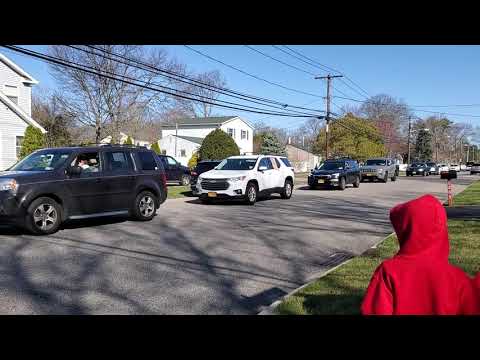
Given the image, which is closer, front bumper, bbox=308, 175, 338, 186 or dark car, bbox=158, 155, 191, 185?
dark car, bbox=158, 155, 191, 185

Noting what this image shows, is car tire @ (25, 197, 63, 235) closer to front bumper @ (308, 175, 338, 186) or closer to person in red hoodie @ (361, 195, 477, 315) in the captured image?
person in red hoodie @ (361, 195, 477, 315)

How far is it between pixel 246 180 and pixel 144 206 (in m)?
5.24

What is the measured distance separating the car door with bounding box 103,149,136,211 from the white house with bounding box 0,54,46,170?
1933 cm

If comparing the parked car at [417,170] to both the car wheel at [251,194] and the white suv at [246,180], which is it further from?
the car wheel at [251,194]

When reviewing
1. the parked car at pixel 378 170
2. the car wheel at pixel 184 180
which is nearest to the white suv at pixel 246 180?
the car wheel at pixel 184 180

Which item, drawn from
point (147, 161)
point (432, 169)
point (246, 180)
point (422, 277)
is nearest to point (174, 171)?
point (246, 180)

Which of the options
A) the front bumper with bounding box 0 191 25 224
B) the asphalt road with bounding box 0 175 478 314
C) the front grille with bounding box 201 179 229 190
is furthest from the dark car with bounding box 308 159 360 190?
the front bumper with bounding box 0 191 25 224

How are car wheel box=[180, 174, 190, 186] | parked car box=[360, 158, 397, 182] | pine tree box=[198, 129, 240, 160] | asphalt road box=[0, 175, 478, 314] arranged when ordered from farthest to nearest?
1. pine tree box=[198, 129, 240, 160]
2. parked car box=[360, 158, 397, 182]
3. car wheel box=[180, 174, 190, 186]
4. asphalt road box=[0, 175, 478, 314]

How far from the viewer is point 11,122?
2814 cm

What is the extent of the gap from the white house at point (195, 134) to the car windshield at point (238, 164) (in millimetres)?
43004

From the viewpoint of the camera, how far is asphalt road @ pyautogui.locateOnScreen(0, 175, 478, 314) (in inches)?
203

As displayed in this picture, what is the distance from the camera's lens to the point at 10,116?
92.0 feet
